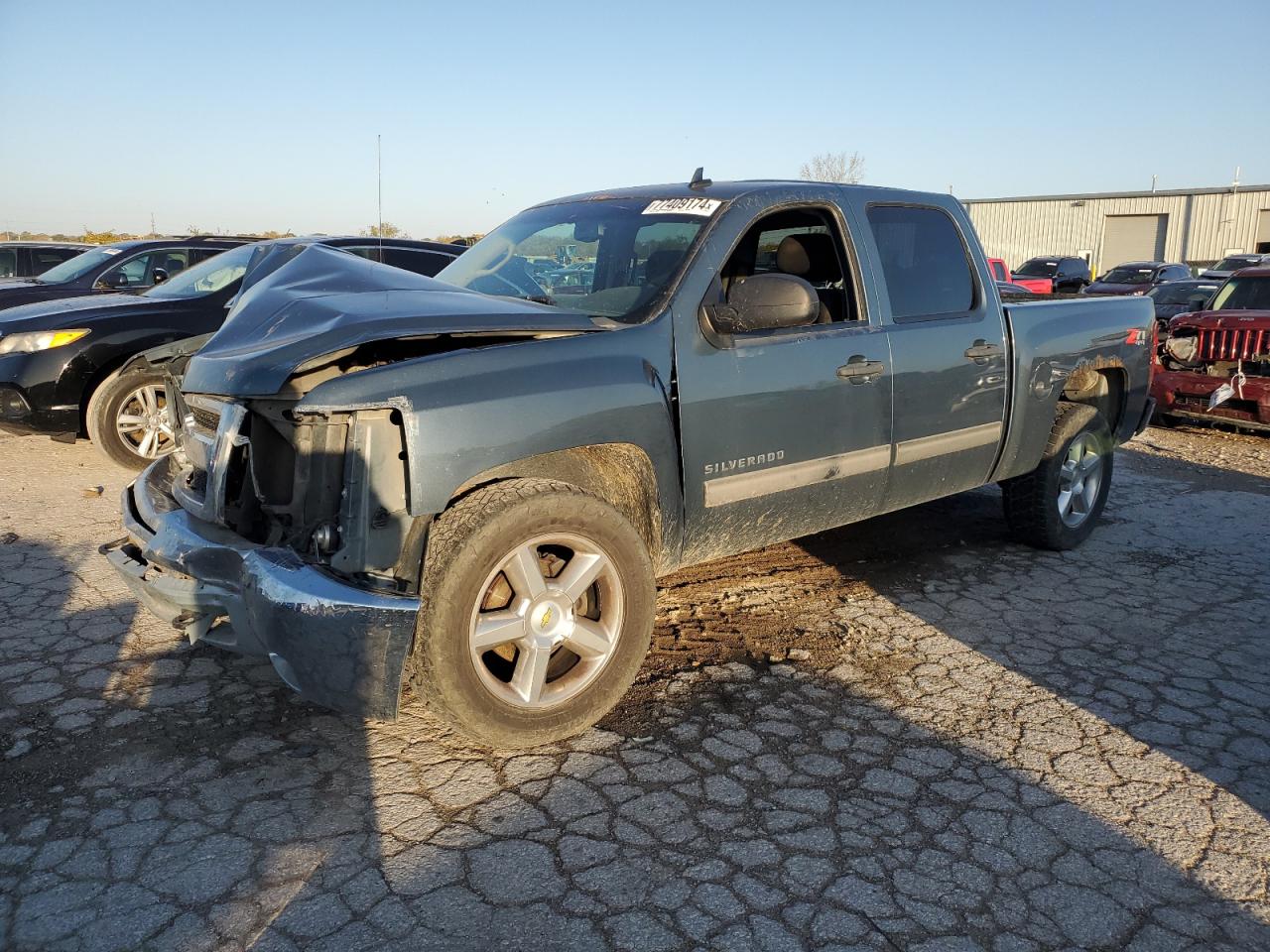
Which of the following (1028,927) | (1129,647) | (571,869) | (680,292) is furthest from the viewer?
(1129,647)

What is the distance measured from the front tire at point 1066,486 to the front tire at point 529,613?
3033mm

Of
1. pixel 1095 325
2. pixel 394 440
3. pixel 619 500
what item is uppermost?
pixel 1095 325

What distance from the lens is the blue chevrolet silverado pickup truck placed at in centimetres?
292

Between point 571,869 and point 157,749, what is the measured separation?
1.54 m

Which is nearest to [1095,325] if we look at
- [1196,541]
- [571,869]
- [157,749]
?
[1196,541]

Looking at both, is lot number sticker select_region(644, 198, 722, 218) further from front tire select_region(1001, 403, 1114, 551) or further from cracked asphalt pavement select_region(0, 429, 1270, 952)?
front tire select_region(1001, 403, 1114, 551)

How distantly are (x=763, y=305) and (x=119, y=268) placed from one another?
28.1 ft

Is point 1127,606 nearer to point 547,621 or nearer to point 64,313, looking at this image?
point 547,621

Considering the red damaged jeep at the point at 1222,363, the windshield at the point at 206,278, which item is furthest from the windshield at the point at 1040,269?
the windshield at the point at 206,278

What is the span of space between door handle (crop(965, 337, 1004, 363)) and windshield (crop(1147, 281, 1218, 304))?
15010 mm

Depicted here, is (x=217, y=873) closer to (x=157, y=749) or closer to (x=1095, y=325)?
(x=157, y=749)

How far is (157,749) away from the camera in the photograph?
319 cm

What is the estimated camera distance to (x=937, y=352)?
4.48m

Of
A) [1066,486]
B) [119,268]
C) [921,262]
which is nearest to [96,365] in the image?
[119,268]
